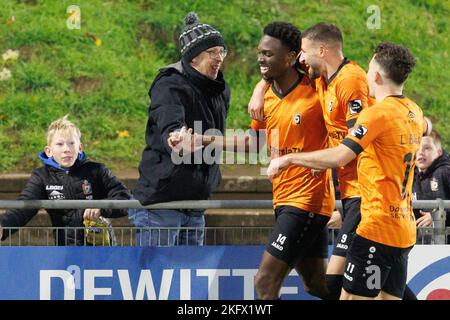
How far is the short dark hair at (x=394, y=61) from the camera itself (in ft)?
33.4

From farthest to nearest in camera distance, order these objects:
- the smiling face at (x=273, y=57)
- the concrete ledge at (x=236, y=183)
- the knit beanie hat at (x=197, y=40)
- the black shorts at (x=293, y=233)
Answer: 1. the concrete ledge at (x=236, y=183)
2. the knit beanie hat at (x=197, y=40)
3. the smiling face at (x=273, y=57)
4. the black shorts at (x=293, y=233)

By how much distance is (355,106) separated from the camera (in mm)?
10688

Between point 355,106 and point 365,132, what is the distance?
0.67 m

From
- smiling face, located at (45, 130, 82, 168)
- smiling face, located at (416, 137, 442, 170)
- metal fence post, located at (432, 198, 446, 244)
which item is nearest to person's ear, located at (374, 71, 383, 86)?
metal fence post, located at (432, 198, 446, 244)

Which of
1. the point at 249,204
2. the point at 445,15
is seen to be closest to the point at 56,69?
the point at 445,15

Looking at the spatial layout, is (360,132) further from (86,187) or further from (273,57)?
(86,187)

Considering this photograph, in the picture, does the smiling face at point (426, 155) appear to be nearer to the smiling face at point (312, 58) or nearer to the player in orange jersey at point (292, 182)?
the player in orange jersey at point (292, 182)

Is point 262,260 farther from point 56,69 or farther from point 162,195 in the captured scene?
point 56,69

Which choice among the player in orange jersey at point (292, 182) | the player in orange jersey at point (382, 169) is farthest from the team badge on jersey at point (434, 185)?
the player in orange jersey at point (382, 169)

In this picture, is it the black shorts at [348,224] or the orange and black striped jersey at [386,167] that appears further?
the black shorts at [348,224]

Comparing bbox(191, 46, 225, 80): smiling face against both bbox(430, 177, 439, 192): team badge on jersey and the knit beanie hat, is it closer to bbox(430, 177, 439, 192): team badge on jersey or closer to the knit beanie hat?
the knit beanie hat

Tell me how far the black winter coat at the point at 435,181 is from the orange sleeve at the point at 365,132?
3695mm

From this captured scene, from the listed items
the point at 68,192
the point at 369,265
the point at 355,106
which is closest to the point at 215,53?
the point at 355,106

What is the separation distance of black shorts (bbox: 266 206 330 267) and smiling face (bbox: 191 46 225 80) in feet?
4.36
